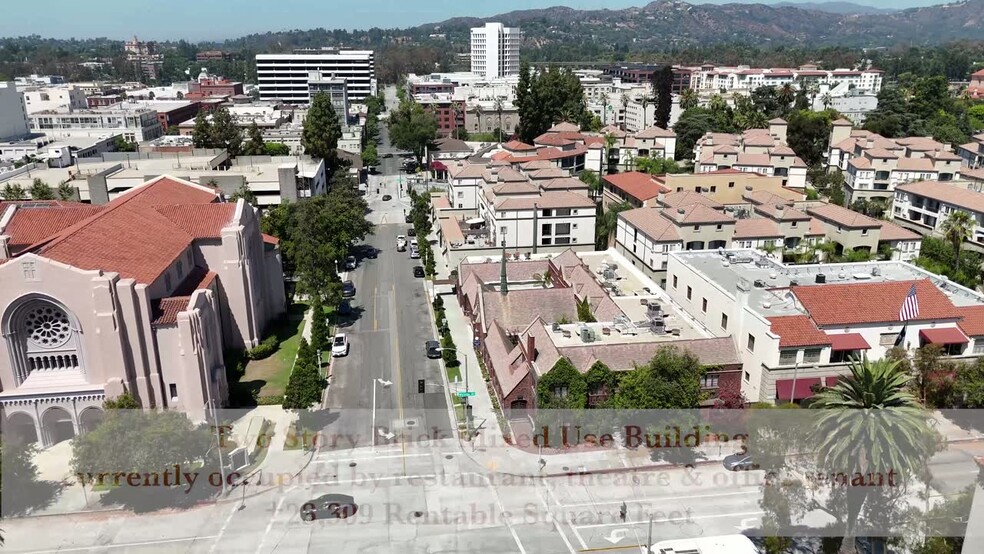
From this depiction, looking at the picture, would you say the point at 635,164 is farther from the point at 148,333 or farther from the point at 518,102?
the point at 148,333

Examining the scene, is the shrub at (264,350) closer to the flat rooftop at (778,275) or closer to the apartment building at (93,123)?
the flat rooftop at (778,275)

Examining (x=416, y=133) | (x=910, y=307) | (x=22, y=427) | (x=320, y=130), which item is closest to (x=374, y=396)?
(x=22, y=427)

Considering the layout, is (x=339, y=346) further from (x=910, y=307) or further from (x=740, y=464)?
(x=910, y=307)

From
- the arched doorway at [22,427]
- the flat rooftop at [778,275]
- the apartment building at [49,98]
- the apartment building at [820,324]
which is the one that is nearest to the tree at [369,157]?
the apartment building at [49,98]

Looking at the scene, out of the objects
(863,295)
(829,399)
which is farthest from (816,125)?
(829,399)

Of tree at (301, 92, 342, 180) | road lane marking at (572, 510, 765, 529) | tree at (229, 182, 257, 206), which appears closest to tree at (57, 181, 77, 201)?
tree at (229, 182, 257, 206)

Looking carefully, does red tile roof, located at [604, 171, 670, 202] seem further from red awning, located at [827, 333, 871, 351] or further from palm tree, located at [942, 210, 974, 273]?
red awning, located at [827, 333, 871, 351]

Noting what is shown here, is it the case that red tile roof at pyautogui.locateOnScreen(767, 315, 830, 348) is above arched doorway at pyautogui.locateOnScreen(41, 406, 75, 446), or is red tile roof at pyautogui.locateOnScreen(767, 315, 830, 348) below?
above
